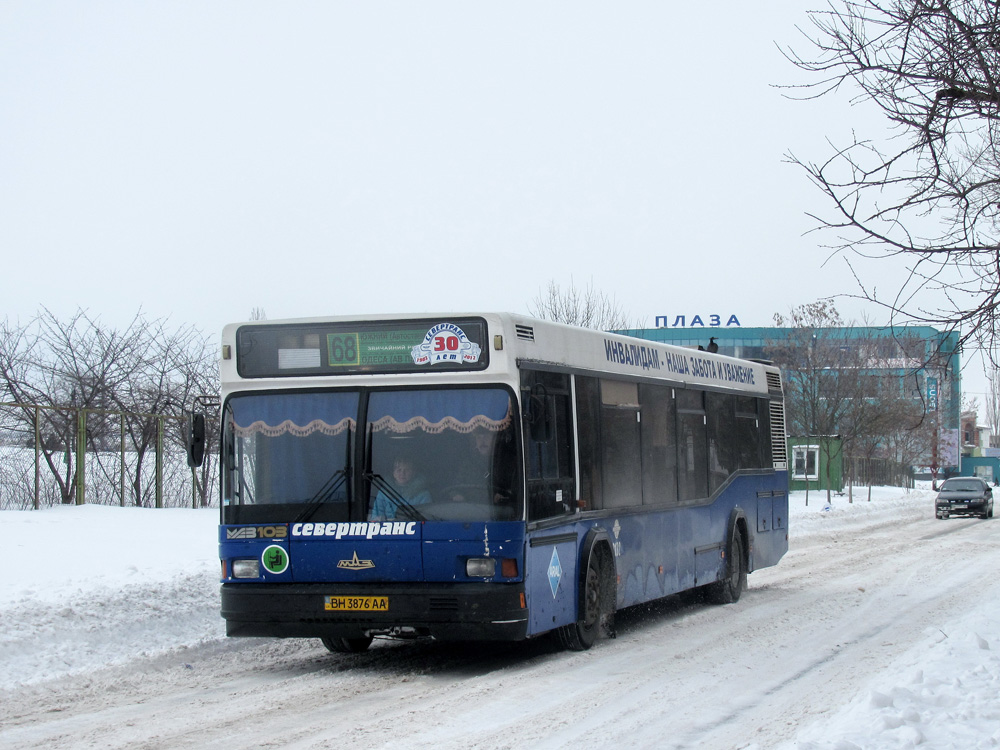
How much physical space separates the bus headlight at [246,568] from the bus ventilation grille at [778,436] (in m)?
9.70

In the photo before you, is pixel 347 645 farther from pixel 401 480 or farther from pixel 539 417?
pixel 539 417

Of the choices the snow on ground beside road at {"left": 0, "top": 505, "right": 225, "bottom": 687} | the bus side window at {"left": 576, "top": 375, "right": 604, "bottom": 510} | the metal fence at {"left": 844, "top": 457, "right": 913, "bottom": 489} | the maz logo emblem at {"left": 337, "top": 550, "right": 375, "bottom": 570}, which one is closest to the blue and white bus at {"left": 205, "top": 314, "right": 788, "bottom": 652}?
the maz logo emblem at {"left": 337, "top": 550, "right": 375, "bottom": 570}

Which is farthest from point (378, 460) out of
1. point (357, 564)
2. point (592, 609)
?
point (592, 609)

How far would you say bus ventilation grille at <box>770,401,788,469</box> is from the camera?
57.1 feet

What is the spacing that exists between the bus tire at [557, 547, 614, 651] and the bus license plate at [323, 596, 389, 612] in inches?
78.0

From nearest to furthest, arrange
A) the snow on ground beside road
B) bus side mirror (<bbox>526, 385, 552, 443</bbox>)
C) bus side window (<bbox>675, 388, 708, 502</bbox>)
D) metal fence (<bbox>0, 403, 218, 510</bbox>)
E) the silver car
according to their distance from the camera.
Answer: bus side mirror (<bbox>526, 385, 552, 443</bbox>)
the snow on ground beside road
bus side window (<bbox>675, 388, 708, 502</bbox>)
metal fence (<bbox>0, 403, 218, 510</bbox>)
the silver car

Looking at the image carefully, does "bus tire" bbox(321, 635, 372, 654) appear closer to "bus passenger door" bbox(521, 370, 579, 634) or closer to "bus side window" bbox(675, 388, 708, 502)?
"bus passenger door" bbox(521, 370, 579, 634)

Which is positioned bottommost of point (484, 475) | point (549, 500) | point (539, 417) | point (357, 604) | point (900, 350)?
point (357, 604)

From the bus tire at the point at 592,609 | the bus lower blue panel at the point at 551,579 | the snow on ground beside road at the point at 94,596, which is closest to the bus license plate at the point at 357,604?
the bus lower blue panel at the point at 551,579

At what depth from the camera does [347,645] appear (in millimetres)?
10680

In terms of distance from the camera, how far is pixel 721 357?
1530 cm

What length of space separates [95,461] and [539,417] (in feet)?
45.0

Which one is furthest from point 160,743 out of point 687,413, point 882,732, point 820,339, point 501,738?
point 820,339

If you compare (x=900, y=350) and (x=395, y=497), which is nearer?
(x=395, y=497)
